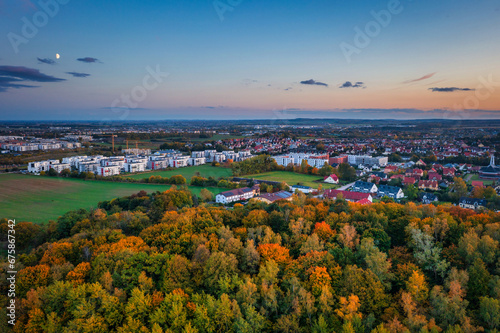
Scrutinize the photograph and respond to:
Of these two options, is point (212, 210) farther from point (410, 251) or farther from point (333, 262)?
point (410, 251)

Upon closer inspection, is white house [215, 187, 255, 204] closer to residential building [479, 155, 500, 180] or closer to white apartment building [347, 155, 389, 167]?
white apartment building [347, 155, 389, 167]

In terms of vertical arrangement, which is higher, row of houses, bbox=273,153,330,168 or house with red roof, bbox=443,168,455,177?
row of houses, bbox=273,153,330,168

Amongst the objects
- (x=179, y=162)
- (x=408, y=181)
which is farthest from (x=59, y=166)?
(x=408, y=181)

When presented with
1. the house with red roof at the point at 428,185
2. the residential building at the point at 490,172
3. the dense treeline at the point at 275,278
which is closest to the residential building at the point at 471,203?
the house with red roof at the point at 428,185

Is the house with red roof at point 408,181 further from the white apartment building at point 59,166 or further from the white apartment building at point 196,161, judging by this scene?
the white apartment building at point 59,166

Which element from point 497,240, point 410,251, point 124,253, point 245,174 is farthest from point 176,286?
point 245,174

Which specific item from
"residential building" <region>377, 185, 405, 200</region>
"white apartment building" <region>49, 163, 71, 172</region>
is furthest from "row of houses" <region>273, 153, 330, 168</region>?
"white apartment building" <region>49, 163, 71, 172</region>

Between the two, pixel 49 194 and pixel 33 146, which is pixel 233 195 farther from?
pixel 33 146
